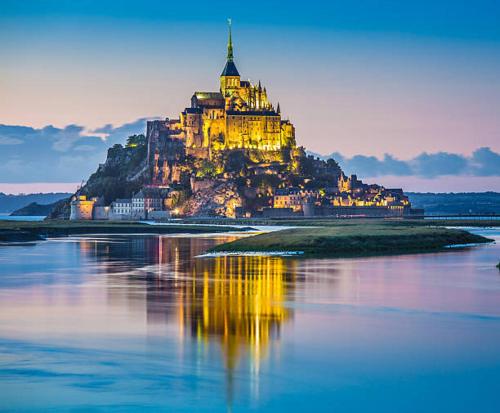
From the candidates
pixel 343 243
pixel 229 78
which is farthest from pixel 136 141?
pixel 343 243

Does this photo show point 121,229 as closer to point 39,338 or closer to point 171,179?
point 171,179

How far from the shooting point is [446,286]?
1294 inches

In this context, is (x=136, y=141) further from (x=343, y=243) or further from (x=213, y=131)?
(x=343, y=243)

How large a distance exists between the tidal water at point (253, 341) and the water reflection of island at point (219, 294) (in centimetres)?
8

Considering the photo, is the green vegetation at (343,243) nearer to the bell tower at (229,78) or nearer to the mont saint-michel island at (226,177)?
the mont saint-michel island at (226,177)

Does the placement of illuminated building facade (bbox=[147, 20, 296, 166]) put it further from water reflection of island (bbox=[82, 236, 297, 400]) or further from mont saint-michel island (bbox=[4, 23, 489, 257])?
water reflection of island (bbox=[82, 236, 297, 400])

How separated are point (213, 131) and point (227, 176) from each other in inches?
468

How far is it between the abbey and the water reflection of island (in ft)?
336

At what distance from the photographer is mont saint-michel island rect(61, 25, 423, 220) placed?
471 ft

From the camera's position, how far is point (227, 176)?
5719 inches

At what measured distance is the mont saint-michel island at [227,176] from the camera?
143625mm

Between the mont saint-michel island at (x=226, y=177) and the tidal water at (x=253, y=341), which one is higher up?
the mont saint-michel island at (x=226, y=177)

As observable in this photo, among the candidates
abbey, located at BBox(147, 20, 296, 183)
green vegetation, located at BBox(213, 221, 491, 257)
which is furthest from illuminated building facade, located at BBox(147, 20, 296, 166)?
green vegetation, located at BBox(213, 221, 491, 257)

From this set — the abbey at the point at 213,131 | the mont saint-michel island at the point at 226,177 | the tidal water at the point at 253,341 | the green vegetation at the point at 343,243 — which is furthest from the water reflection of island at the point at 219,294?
the abbey at the point at 213,131
